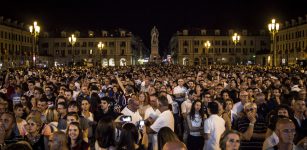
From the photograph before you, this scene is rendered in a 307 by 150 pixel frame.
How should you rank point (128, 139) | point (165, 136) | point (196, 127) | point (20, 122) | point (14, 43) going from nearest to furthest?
point (165, 136)
point (128, 139)
point (20, 122)
point (196, 127)
point (14, 43)

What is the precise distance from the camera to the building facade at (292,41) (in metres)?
87.1

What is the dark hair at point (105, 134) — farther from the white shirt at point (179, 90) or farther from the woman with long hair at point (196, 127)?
the white shirt at point (179, 90)

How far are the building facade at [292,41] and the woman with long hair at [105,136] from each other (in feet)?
258

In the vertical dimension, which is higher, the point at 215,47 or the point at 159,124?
the point at 215,47

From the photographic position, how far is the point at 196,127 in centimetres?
984

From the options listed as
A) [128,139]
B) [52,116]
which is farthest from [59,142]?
[52,116]

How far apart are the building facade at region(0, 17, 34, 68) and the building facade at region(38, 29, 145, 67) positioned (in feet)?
53.8

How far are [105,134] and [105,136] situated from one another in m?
0.03

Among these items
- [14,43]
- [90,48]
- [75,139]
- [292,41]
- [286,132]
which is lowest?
[75,139]

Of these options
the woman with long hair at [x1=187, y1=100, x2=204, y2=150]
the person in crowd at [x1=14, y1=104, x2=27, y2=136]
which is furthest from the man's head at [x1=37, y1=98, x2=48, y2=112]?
the woman with long hair at [x1=187, y1=100, x2=204, y2=150]

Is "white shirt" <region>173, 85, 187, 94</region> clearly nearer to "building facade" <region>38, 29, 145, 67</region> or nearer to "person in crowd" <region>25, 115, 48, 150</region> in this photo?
"person in crowd" <region>25, 115, 48, 150</region>

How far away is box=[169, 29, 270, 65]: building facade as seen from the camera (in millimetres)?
125062

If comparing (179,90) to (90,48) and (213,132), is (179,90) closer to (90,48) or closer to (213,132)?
(213,132)

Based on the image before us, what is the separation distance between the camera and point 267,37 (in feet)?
403
